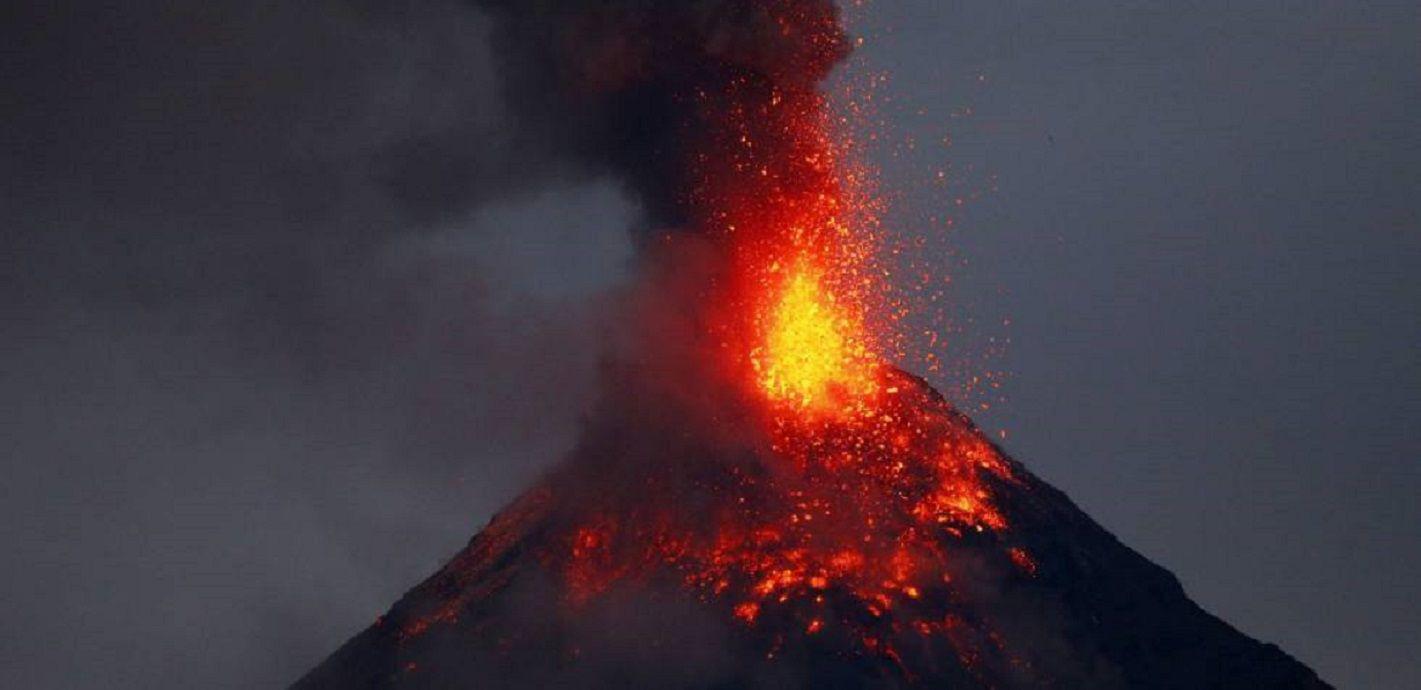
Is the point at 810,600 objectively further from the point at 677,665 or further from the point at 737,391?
the point at 737,391

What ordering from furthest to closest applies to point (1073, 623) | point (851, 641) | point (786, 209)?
point (786, 209) → point (1073, 623) → point (851, 641)

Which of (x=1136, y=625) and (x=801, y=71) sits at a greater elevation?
(x=801, y=71)

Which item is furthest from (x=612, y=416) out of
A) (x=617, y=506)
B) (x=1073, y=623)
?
(x=1073, y=623)

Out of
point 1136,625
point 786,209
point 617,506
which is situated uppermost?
point 786,209

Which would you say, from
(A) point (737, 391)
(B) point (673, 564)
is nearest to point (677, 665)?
(B) point (673, 564)

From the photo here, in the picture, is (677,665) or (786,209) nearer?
(677,665)

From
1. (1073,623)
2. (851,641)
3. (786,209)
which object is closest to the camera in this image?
(851,641)

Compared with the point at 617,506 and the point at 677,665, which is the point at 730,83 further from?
the point at 677,665
